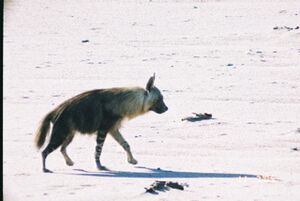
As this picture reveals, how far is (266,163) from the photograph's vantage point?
33.2ft

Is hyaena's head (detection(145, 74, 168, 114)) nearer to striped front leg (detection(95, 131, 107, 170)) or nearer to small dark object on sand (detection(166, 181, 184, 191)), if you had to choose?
striped front leg (detection(95, 131, 107, 170))

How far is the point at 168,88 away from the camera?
1545cm

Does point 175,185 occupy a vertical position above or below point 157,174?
below

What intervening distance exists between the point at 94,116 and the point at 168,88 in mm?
4789

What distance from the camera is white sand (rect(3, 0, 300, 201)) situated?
9352mm

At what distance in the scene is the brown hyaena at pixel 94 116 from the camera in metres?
10.6

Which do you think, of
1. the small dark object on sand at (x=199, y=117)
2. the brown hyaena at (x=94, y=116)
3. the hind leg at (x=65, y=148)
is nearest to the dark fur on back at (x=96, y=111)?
the brown hyaena at (x=94, y=116)

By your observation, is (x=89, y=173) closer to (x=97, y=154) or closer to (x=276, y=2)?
(x=97, y=154)

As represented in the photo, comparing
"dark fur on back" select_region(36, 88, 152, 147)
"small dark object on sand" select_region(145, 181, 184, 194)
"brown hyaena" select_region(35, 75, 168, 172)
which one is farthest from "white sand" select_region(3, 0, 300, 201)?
"dark fur on back" select_region(36, 88, 152, 147)

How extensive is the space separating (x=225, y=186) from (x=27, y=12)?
17.1m

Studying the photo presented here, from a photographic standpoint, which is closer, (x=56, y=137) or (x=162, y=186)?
(x=162, y=186)

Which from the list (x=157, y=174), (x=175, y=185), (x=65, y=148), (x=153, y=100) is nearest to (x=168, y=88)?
(x=153, y=100)

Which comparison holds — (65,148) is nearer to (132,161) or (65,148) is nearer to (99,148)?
(99,148)

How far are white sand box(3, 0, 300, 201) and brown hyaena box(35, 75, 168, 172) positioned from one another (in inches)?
9.7
